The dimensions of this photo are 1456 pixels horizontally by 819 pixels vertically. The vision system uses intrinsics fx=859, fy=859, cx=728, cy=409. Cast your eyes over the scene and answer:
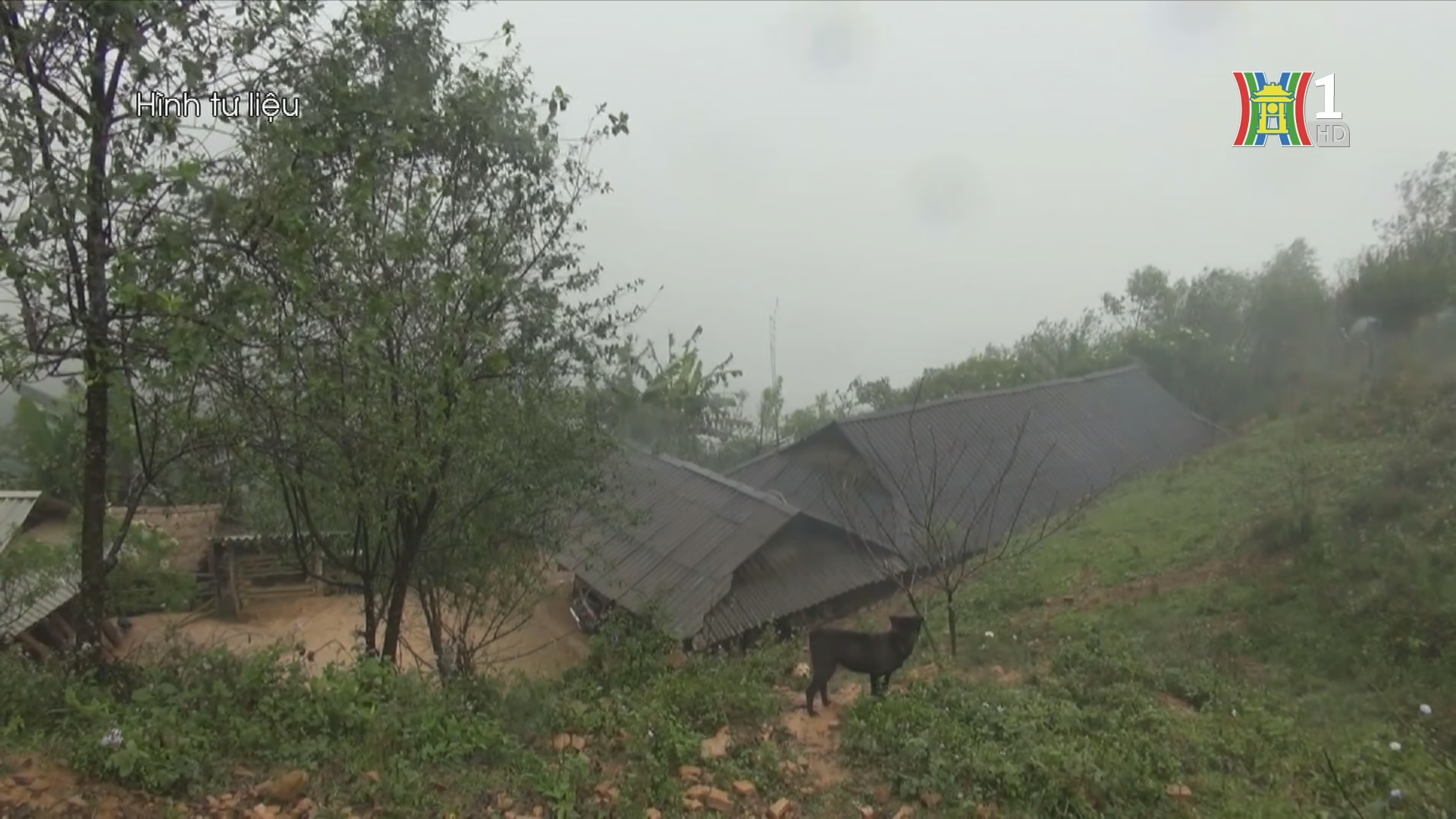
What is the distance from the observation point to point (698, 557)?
1382 cm

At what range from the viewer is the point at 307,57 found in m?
4.87

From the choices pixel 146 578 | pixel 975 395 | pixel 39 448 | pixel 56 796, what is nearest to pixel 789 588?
pixel 146 578

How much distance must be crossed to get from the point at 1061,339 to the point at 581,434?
2767 centimetres

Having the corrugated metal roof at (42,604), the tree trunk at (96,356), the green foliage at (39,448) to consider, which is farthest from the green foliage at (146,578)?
the tree trunk at (96,356)

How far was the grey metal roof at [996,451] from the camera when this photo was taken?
16.6 metres

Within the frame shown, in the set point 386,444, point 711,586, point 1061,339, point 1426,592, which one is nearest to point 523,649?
point 711,586

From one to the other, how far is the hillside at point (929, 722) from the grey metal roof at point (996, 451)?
18.5ft

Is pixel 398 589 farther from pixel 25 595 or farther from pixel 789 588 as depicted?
pixel 789 588

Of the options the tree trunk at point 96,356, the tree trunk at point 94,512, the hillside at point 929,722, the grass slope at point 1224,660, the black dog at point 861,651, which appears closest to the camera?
the tree trunk at point 96,356

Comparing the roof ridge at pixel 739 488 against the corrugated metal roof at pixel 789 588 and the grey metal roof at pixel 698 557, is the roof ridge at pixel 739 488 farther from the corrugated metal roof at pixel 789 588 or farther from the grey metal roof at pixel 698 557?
the corrugated metal roof at pixel 789 588

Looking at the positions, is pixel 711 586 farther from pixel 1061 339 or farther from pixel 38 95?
pixel 1061 339

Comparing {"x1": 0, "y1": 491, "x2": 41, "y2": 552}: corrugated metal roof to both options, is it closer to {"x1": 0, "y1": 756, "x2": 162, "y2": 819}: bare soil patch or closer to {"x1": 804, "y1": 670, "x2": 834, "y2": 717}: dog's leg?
{"x1": 0, "y1": 756, "x2": 162, "y2": 819}: bare soil patch

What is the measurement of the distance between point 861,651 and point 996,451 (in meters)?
14.0

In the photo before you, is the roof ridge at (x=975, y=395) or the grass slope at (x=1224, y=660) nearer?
the grass slope at (x=1224, y=660)
